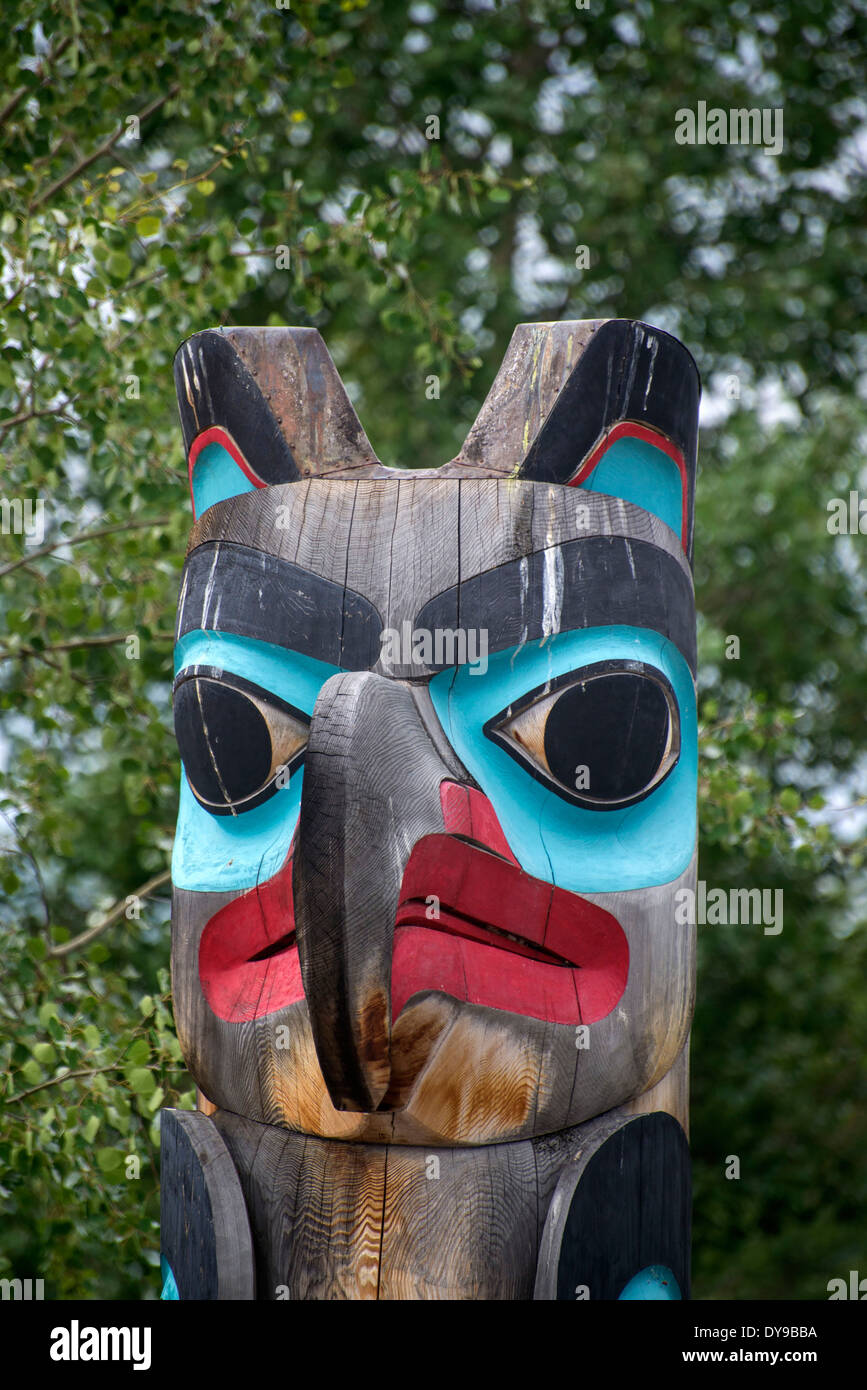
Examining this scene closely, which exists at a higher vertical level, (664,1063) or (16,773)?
(16,773)

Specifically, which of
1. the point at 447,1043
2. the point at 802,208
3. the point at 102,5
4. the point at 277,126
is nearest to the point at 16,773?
the point at 102,5

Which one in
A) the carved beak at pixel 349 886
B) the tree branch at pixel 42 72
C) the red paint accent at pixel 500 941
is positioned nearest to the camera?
the carved beak at pixel 349 886

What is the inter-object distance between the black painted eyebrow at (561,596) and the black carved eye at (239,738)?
12.8 inches

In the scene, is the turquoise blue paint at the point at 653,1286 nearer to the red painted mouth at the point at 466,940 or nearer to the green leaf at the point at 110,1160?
the red painted mouth at the point at 466,940

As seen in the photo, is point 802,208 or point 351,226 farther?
point 802,208

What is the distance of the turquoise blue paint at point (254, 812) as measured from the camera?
8.60 ft

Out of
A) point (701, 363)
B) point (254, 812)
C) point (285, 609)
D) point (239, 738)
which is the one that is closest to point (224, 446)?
point (285, 609)

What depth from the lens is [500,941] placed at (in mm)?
2480

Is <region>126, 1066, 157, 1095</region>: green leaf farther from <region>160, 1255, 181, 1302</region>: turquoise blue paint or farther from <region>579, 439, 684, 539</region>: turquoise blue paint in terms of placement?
<region>579, 439, 684, 539</region>: turquoise blue paint

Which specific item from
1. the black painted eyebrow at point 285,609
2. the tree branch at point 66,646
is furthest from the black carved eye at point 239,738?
the tree branch at point 66,646
